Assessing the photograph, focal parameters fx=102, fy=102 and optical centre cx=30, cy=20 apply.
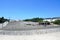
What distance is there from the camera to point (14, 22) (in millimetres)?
17031

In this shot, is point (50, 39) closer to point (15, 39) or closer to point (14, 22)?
point (15, 39)

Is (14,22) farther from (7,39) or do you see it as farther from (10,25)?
(7,39)

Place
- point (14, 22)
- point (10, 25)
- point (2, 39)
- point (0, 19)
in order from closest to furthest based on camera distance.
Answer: point (2, 39) < point (10, 25) < point (14, 22) < point (0, 19)

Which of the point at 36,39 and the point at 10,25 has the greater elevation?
the point at 10,25

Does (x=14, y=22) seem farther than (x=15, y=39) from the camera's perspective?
Yes

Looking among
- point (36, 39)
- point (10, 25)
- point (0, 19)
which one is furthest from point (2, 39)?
point (0, 19)

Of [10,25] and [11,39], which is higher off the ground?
[10,25]

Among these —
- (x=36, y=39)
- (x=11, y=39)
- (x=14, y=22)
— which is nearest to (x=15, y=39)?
(x=11, y=39)

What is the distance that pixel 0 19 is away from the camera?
32.9m

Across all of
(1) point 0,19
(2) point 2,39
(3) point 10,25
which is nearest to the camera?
(2) point 2,39

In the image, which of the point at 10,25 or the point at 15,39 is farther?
the point at 10,25

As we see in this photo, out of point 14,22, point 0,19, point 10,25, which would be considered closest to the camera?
point 10,25

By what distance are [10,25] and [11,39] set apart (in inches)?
297

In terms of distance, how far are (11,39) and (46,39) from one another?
9.55ft
